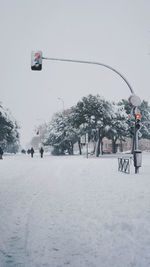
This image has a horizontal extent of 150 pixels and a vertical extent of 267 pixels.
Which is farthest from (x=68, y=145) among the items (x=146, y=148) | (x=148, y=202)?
(x=148, y=202)

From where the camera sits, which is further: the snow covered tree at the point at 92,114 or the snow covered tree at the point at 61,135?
the snow covered tree at the point at 61,135

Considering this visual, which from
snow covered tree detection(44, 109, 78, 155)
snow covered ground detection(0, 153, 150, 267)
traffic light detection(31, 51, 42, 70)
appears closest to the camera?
snow covered ground detection(0, 153, 150, 267)

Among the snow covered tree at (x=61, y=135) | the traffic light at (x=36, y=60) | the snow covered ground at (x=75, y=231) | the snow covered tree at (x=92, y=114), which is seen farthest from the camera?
the snow covered tree at (x=61, y=135)

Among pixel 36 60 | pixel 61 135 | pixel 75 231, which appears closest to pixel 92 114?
pixel 61 135

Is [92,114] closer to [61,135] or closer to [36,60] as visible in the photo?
[61,135]

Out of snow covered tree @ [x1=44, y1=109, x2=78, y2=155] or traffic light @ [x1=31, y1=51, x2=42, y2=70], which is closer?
traffic light @ [x1=31, y1=51, x2=42, y2=70]

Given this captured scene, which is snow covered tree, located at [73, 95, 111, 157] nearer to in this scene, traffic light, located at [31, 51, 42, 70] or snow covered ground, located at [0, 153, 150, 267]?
traffic light, located at [31, 51, 42, 70]

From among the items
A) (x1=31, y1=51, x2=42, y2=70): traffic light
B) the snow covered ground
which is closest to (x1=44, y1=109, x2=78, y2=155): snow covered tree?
(x1=31, y1=51, x2=42, y2=70): traffic light

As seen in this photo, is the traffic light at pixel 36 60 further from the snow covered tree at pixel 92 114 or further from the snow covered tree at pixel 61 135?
the snow covered tree at pixel 61 135

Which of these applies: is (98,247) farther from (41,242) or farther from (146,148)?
(146,148)

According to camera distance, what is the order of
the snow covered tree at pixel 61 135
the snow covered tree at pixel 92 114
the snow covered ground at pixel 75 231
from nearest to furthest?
1. the snow covered ground at pixel 75 231
2. the snow covered tree at pixel 92 114
3. the snow covered tree at pixel 61 135

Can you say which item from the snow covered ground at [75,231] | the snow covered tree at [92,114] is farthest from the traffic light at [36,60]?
the snow covered tree at [92,114]

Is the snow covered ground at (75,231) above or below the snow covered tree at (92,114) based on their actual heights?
below

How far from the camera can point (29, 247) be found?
3186mm
